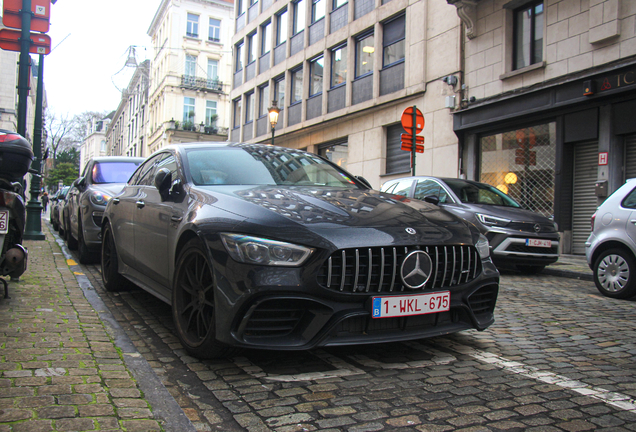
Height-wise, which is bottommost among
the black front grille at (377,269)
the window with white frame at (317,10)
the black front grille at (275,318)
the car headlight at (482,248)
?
the black front grille at (275,318)

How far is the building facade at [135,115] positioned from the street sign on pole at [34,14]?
147ft

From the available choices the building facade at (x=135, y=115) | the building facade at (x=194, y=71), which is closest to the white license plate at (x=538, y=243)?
the building facade at (x=194, y=71)

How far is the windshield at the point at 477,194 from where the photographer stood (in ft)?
29.9

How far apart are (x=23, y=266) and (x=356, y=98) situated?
54.4 ft

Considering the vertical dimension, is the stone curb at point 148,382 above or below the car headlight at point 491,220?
below

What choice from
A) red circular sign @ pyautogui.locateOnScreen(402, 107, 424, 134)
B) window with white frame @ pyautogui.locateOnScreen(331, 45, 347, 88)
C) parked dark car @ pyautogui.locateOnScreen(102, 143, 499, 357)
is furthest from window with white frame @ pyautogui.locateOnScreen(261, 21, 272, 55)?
parked dark car @ pyautogui.locateOnScreen(102, 143, 499, 357)

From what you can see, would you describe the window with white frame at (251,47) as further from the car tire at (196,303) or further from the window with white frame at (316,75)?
the car tire at (196,303)

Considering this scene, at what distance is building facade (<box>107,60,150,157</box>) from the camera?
57541 millimetres

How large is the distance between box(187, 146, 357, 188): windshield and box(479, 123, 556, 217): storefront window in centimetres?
998

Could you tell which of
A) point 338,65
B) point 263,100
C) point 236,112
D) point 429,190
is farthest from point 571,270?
point 236,112

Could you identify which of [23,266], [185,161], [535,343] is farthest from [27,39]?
[535,343]

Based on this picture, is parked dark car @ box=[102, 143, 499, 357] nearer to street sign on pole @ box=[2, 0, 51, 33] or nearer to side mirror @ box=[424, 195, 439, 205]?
side mirror @ box=[424, 195, 439, 205]

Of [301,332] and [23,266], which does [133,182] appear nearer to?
[23,266]

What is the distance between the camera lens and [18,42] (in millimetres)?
9844
